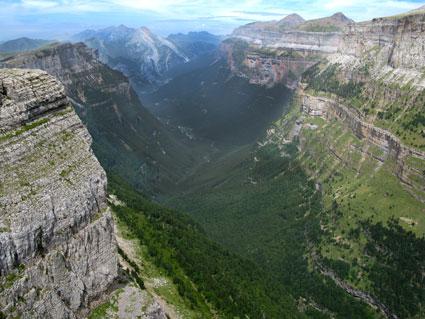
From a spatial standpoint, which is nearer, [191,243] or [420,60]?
[191,243]

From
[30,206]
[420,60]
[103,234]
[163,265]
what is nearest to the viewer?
[30,206]

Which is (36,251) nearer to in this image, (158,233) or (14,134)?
(14,134)

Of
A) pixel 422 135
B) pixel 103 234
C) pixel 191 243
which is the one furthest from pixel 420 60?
pixel 103 234

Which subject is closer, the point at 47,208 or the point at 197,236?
the point at 47,208

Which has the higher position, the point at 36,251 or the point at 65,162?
the point at 65,162

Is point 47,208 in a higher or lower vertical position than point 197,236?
higher

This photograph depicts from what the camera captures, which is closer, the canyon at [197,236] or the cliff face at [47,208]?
the cliff face at [47,208]

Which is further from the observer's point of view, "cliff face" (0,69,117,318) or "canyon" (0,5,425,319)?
"canyon" (0,5,425,319)

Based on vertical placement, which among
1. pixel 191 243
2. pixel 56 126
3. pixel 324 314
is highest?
pixel 56 126
